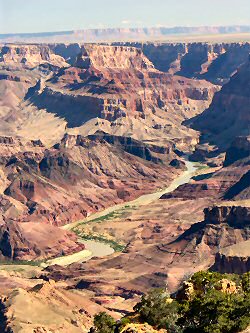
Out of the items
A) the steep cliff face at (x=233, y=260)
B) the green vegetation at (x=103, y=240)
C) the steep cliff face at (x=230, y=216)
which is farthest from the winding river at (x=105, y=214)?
the steep cliff face at (x=233, y=260)

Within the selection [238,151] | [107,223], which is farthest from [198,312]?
[238,151]

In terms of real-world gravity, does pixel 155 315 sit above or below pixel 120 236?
above

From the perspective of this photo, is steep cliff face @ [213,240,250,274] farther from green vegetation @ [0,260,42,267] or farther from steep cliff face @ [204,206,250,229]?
green vegetation @ [0,260,42,267]

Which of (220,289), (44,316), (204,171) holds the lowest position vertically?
(204,171)

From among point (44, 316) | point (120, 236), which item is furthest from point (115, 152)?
point (44, 316)

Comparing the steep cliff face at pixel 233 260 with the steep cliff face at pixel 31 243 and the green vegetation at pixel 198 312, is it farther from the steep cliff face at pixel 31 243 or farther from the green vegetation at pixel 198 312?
the green vegetation at pixel 198 312

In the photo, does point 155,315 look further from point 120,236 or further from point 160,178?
point 160,178

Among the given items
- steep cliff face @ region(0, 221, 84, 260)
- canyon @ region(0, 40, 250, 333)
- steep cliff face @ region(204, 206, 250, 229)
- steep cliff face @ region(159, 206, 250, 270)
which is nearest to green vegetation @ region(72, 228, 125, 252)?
canyon @ region(0, 40, 250, 333)

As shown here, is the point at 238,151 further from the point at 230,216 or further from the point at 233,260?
the point at 233,260
